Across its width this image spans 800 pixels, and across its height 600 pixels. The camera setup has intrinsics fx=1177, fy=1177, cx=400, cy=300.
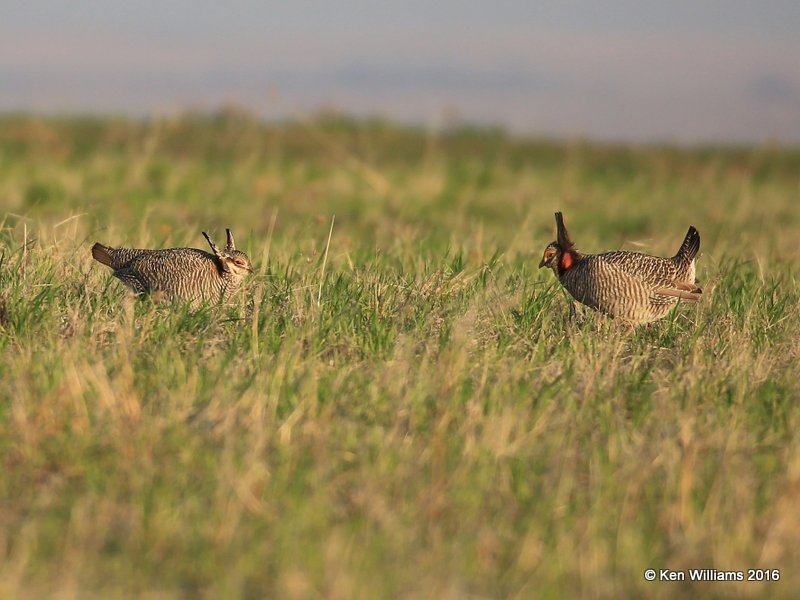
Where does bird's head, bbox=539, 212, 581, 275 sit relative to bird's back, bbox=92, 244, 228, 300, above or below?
above

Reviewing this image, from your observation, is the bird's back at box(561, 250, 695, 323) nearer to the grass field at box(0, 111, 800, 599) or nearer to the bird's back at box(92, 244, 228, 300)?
the grass field at box(0, 111, 800, 599)

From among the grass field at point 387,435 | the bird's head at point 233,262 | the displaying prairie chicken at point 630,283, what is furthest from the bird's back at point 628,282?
the bird's head at point 233,262

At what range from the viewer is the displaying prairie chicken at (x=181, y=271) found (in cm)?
551

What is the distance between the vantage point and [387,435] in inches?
153

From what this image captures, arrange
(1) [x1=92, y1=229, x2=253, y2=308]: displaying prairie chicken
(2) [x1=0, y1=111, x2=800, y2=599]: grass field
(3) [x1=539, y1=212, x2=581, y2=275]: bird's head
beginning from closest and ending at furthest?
(2) [x1=0, y1=111, x2=800, y2=599]: grass field, (1) [x1=92, y1=229, x2=253, y2=308]: displaying prairie chicken, (3) [x1=539, y1=212, x2=581, y2=275]: bird's head

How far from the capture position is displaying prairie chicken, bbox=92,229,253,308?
18.1ft

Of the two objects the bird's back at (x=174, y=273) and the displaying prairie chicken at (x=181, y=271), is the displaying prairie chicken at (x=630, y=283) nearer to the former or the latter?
the displaying prairie chicken at (x=181, y=271)

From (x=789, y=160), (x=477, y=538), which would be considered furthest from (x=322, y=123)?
(x=477, y=538)

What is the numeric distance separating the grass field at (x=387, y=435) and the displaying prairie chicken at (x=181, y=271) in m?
0.15

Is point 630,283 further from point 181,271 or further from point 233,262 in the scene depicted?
point 181,271

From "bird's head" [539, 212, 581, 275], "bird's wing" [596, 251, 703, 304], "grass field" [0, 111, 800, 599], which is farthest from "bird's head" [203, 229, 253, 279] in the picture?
"bird's wing" [596, 251, 703, 304]

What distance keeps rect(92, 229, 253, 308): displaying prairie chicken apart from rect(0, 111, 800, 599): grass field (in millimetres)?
146

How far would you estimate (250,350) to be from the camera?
4.59 meters

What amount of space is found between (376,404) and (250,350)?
27.4 inches
